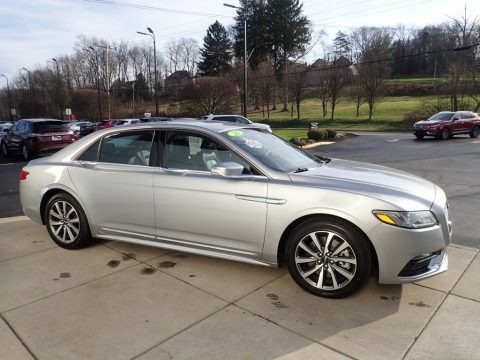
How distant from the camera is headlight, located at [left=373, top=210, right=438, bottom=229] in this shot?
3.06m

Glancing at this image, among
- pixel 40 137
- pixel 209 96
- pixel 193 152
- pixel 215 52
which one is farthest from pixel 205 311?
pixel 215 52

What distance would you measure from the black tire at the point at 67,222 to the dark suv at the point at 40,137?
1091 centimetres

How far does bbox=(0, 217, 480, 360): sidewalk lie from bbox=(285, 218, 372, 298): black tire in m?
0.14

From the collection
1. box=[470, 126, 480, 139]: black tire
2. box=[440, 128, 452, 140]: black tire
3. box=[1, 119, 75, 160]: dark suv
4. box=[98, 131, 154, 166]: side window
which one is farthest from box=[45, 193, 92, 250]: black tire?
box=[470, 126, 480, 139]: black tire

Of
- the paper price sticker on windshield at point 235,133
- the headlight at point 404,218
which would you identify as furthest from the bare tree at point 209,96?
the headlight at point 404,218

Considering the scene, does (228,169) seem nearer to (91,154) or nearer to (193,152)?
(193,152)

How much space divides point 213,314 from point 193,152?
1583 millimetres

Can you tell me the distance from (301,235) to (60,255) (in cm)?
278

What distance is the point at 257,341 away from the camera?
277cm

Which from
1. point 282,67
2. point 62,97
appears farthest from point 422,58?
point 62,97

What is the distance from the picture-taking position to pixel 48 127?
1463 cm

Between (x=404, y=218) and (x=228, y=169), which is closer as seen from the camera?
(x=404, y=218)

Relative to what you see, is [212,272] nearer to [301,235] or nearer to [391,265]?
[301,235]

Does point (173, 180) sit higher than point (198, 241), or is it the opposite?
point (173, 180)
